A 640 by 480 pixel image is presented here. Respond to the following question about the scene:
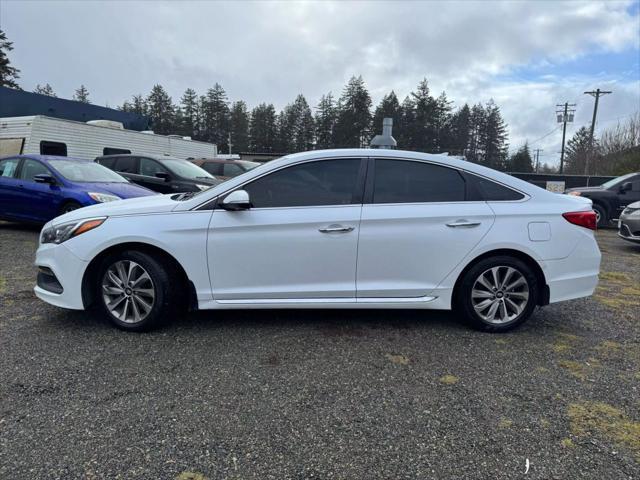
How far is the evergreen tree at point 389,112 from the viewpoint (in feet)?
172

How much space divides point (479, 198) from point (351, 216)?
1.13 meters

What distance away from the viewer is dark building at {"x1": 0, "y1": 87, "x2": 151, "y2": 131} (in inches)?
647

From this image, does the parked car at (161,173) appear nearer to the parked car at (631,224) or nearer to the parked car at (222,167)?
the parked car at (222,167)

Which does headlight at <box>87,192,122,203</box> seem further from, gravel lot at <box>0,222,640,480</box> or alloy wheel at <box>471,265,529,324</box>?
alloy wheel at <box>471,265,529,324</box>

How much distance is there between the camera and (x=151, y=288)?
353cm

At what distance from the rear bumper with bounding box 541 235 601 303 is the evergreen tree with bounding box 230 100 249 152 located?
63.2m

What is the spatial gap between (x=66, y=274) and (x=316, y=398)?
2360 mm

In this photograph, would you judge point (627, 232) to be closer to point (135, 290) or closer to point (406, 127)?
point (135, 290)

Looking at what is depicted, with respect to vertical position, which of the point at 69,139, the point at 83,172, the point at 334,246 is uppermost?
the point at 69,139

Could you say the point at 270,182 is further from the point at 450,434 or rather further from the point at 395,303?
the point at 450,434

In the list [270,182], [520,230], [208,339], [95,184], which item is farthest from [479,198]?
[95,184]

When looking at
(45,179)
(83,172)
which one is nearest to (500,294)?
(45,179)

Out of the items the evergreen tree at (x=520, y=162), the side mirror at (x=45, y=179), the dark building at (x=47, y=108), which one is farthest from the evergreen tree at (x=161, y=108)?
the side mirror at (x=45, y=179)

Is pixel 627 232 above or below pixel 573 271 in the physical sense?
above
